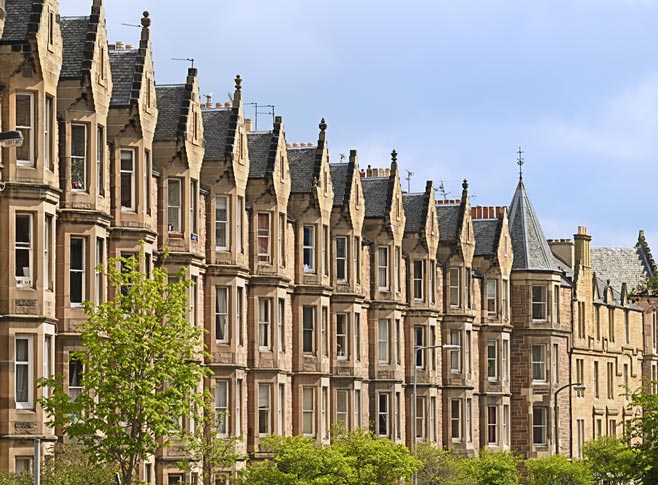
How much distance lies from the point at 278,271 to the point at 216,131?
6778 mm

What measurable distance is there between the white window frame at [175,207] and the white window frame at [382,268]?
76.4ft

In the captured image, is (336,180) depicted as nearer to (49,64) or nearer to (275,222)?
(275,222)

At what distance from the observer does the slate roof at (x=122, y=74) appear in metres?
66.4

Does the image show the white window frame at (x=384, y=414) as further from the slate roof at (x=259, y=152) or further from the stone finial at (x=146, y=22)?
the stone finial at (x=146, y=22)

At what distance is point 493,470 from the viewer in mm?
95875

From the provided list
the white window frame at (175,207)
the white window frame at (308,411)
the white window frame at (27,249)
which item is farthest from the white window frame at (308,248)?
the white window frame at (27,249)

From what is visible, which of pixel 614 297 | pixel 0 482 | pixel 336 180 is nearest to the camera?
pixel 0 482

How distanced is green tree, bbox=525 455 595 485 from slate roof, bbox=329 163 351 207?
2091cm

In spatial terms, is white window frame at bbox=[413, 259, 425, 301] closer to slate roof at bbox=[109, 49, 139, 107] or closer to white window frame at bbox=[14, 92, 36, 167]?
slate roof at bbox=[109, 49, 139, 107]

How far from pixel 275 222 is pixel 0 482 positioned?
28724 mm

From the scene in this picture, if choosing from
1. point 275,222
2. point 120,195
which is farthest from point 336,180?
point 120,195

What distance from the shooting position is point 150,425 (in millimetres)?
53594

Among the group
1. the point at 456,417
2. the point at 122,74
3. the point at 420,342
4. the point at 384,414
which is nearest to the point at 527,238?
the point at 456,417

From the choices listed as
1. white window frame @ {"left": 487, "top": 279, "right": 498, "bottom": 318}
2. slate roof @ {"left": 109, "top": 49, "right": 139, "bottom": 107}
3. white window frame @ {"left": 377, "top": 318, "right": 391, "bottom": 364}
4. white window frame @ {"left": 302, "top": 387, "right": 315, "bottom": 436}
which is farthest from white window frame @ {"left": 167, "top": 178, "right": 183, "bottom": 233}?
white window frame @ {"left": 487, "top": 279, "right": 498, "bottom": 318}
